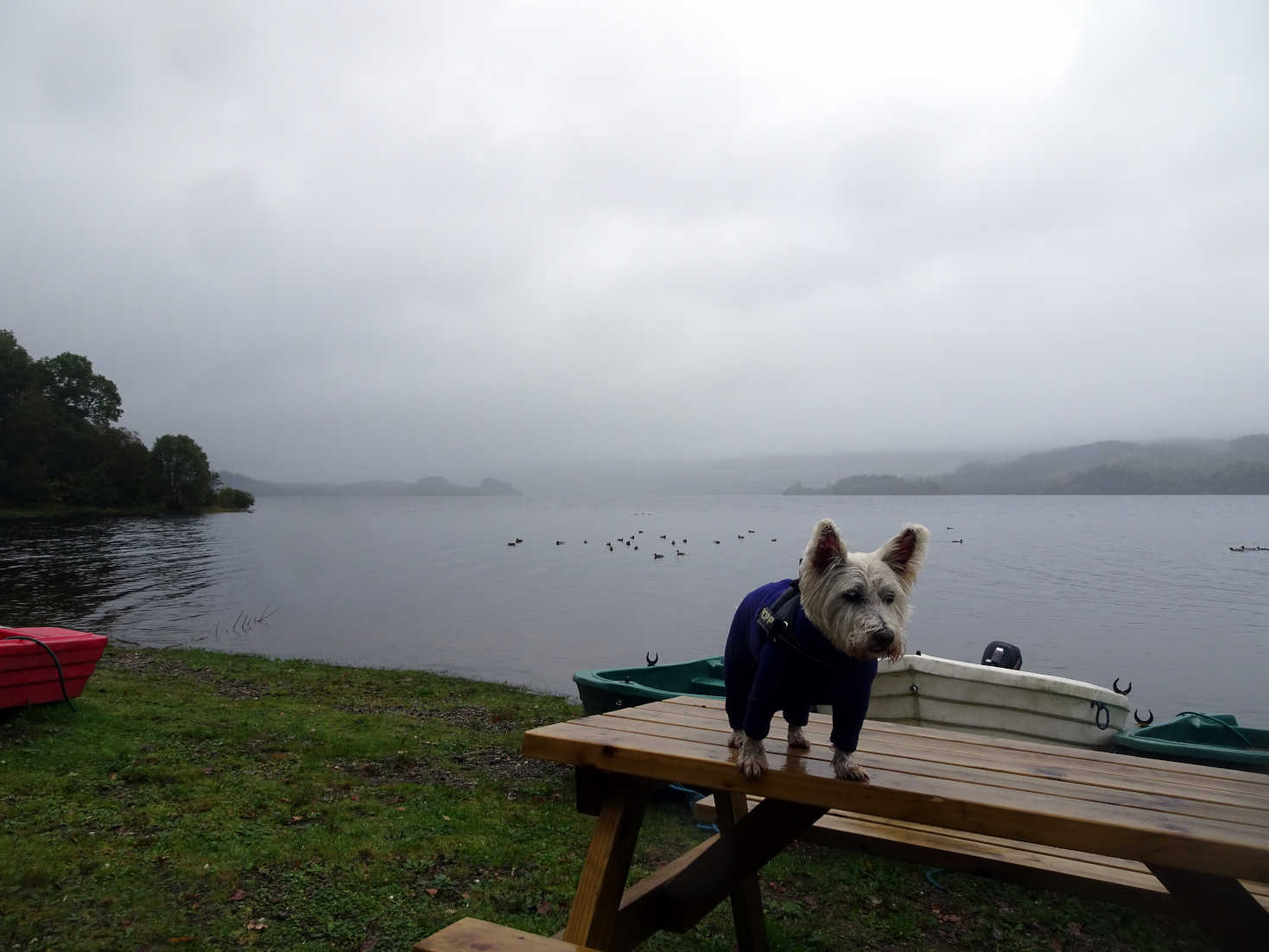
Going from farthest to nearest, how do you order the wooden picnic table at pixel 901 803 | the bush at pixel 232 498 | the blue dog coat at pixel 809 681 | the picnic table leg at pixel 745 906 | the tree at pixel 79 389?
the bush at pixel 232 498 → the tree at pixel 79 389 → the picnic table leg at pixel 745 906 → the blue dog coat at pixel 809 681 → the wooden picnic table at pixel 901 803

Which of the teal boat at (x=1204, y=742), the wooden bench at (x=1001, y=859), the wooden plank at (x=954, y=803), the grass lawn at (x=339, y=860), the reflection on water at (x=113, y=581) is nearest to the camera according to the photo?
the wooden plank at (x=954, y=803)

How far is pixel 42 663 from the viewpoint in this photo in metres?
8.50

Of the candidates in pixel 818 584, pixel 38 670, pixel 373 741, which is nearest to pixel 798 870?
pixel 818 584

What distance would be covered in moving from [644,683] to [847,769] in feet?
23.0

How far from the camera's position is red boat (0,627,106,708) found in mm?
8164

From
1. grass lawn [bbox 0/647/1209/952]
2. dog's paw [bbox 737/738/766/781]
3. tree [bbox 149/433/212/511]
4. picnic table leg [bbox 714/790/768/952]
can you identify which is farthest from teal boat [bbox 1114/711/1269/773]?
tree [bbox 149/433/212/511]

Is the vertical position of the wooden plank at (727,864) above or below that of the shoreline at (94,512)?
above

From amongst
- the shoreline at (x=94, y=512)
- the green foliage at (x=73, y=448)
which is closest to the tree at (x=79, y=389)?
the green foliage at (x=73, y=448)

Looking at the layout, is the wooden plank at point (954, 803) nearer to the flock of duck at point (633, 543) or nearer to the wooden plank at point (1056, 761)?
the wooden plank at point (1056, 761)

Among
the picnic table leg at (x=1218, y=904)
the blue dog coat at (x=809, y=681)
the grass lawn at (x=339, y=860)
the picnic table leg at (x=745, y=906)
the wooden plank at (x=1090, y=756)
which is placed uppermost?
the blue dog coat at (x=809, y=681)

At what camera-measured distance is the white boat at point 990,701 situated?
800 cm

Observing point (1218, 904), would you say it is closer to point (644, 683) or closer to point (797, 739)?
point (797, 739)

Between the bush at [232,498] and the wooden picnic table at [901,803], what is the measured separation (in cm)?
12066

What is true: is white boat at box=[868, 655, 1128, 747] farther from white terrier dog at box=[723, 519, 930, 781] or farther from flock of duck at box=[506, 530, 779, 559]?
flock of duck at box=[506, 530, 779, 559]
